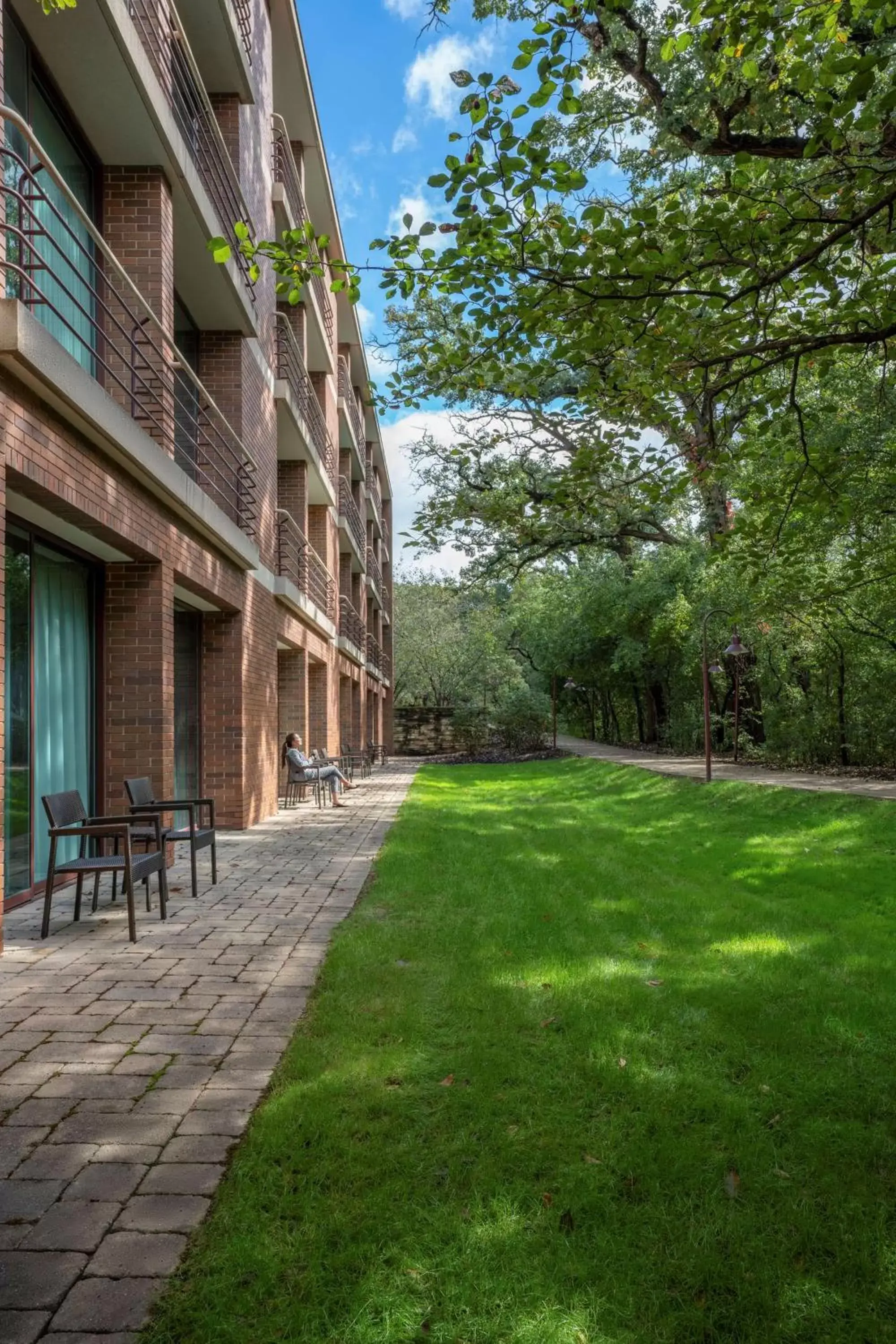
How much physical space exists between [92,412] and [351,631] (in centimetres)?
2094

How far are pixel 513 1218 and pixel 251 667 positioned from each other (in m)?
10.4

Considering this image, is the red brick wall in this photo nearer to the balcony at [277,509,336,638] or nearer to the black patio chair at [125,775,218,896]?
the black patio chair at [125,775,218,896]

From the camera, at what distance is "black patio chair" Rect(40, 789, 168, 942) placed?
569cm

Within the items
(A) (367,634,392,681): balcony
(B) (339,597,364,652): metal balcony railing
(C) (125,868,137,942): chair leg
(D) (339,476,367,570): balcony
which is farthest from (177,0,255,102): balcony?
(A) (367,634,392,681): balcony

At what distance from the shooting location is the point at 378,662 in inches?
1425

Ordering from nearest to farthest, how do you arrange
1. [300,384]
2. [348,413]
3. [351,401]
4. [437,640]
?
[300,384] → [348,413] → [351,401] → [437,640]

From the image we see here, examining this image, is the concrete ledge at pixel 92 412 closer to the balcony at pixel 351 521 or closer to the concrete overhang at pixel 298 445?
the concrete overhang at pixel 298 445

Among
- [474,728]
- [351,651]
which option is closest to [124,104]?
[351,651]

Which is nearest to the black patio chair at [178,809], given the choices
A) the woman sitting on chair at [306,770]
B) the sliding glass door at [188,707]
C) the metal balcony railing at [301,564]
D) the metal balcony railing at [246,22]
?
the sliding glass door at [188,707]

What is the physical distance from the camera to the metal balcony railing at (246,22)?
11133mm

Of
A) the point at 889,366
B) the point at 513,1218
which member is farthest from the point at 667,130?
the point at 513,1218

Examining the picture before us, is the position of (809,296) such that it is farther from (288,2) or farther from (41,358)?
(288,2)

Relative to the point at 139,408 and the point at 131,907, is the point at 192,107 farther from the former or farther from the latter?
the point at 131,907

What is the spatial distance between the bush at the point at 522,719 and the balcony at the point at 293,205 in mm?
16712
